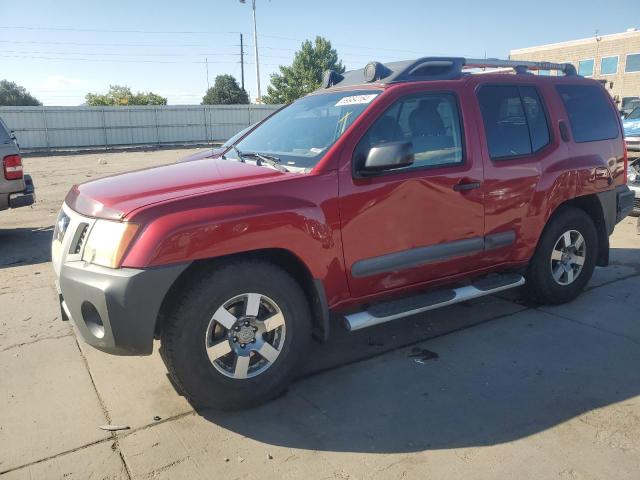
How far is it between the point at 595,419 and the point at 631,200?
9.51 feet

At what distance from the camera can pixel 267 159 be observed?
352 centimetres

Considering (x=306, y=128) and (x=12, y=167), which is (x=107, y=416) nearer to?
(x=306, y=128)

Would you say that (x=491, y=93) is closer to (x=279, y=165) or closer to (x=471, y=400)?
(x=279, y=165)

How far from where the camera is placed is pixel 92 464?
263 cm

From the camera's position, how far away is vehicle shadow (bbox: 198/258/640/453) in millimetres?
2852

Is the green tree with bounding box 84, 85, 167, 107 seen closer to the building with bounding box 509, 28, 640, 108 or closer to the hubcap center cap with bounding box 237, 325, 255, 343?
the building with bounding box 509, 28, 640, 108

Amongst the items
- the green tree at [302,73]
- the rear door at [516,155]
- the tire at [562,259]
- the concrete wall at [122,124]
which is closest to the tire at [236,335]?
the rear door at [516,155]

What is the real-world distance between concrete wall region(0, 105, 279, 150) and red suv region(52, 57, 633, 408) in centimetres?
2676

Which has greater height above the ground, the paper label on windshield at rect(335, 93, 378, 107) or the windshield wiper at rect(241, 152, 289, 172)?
the paper label on windshield at rect(335, 93, 378, 107)

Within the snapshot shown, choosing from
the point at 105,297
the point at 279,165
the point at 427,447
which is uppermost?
the point at 279,165

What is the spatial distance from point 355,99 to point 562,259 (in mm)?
2381

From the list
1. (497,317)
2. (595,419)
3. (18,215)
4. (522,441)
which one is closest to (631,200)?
(497,317)

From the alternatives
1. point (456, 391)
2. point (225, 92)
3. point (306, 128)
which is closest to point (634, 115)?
point (306, 128)

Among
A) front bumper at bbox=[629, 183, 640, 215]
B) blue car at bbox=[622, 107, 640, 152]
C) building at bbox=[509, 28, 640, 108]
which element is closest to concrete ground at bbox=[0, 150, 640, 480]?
front bumper at bbox=[629, 183, 640, 215]
